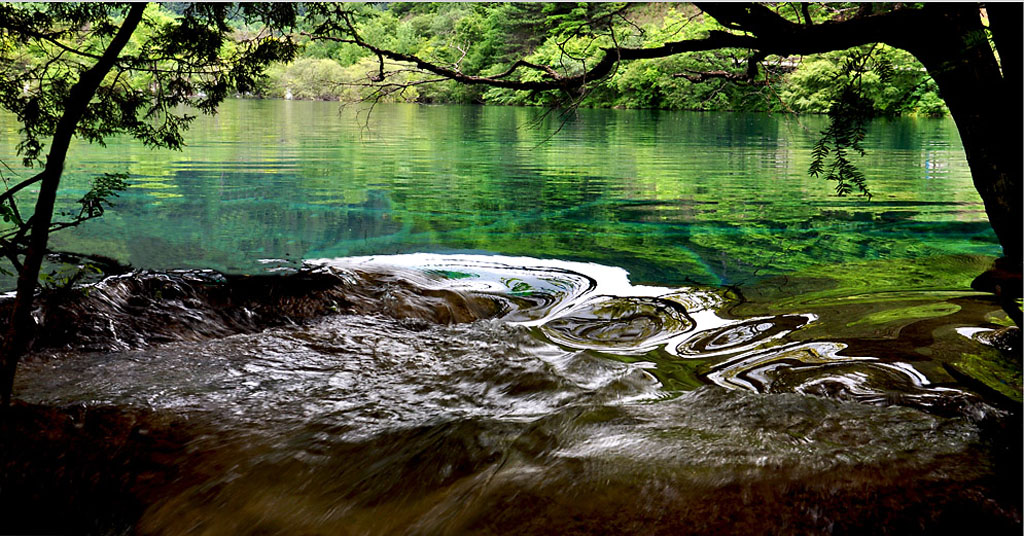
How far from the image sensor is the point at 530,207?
34.7 feet

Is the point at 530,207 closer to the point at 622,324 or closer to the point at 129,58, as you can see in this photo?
the point at 622,324

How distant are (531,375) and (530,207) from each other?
6.90m

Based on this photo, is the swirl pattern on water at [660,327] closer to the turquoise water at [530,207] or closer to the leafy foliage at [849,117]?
the turquoise water at [530,207]

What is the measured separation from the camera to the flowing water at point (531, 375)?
2260 millimetres

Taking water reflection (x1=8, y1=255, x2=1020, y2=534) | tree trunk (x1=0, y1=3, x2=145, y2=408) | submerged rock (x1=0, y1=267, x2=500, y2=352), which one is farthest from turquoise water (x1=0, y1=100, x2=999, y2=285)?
water reflection (x1=8, y1=255, x2=1020, y2=534)

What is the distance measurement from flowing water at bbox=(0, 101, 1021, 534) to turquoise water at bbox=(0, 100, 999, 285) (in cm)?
9

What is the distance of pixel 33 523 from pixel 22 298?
88cm

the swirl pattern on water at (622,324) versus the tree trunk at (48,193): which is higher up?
the tree trunk at (48,193)

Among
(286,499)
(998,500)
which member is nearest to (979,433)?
(998,500)

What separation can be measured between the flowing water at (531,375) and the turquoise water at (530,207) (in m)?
0.09

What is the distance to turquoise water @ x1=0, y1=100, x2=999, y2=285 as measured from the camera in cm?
740

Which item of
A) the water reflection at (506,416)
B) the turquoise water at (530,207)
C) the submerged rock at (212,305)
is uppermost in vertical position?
the turquoise water at (530,207)

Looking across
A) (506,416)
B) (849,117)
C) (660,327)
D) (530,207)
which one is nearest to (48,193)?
(506,416)

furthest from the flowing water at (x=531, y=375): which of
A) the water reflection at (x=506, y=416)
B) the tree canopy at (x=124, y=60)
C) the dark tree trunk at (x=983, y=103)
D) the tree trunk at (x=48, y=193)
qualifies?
the tree canopy at (x=124, y=60)
